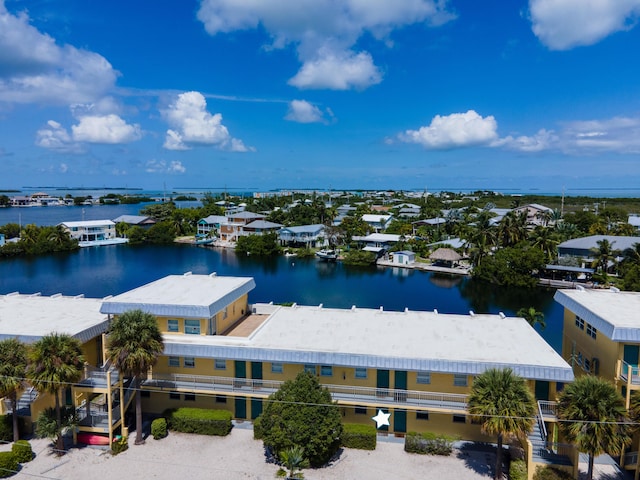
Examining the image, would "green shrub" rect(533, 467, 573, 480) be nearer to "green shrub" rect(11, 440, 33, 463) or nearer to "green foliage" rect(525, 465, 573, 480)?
"green foliage" rect(525, 465, 573, 480)

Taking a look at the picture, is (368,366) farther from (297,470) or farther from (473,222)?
(473,222)

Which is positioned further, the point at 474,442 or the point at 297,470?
the point at 474,442

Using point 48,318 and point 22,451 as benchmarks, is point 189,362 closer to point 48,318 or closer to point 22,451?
point 22,451

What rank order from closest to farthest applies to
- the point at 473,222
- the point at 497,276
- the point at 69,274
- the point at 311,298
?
1. the point at 311,298
2. the point at 497,276
3. the point at 69,274
4. the point at 473,222

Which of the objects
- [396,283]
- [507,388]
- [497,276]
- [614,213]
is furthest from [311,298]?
[614,213]

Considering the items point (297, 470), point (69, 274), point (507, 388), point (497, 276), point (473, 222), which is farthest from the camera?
point (473, 222)

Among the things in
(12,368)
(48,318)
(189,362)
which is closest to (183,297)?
(189,362)

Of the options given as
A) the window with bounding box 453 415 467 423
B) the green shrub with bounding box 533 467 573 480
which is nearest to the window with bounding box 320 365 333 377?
the window with bounding box 453 415 467 423
